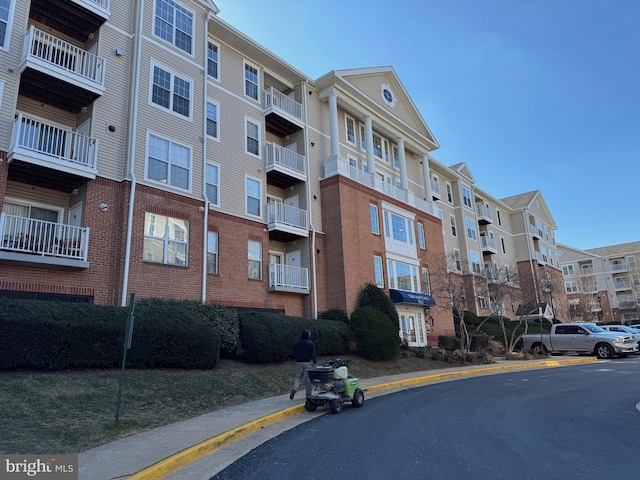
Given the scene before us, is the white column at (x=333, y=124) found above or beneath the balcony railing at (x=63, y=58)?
above

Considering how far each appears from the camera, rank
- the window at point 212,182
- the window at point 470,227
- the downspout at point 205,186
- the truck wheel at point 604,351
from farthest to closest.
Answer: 1. the window at point 470,227
2. the truck wheel at point 604,351
3. the window at point 212,182
4. the downspout at point 205,186

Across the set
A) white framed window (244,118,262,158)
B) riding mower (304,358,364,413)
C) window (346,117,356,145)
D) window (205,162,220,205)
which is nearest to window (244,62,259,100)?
white framed window (244,118,262,158)

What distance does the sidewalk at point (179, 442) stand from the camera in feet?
19.1

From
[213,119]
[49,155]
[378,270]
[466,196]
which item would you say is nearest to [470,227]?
[466,196]

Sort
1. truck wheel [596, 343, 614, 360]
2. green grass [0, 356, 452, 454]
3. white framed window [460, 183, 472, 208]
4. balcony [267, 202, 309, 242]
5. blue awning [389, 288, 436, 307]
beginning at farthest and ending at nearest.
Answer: white framed window [460, 183, 472, 208]
blue awning [389, 288, 436, 307]
truck wheel [596, 343, 614, 360]
balcony [267, 202, 309, 242]
green grass [0, 356, 452, 454]

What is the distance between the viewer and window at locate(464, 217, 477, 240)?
138 ft

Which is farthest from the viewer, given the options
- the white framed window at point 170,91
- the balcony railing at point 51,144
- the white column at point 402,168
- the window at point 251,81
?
the white column at point 402,168

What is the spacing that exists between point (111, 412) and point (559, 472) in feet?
25.4

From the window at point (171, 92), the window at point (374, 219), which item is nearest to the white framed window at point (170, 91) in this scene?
the window at point (171, 92)

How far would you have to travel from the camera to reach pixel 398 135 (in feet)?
102

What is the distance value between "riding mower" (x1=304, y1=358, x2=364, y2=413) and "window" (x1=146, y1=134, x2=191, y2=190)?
33.9 feet

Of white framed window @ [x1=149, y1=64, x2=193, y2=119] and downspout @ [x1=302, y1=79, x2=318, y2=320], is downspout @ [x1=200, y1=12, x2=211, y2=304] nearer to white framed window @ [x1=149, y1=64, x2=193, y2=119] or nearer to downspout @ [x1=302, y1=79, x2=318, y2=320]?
white framed window @ [x1=149, y1=64, x2=193, y2=119]

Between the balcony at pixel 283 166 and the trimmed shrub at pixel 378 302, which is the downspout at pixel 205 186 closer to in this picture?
the balcony at pixel 283 166

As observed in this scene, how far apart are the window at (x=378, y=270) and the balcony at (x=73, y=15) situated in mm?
16505
